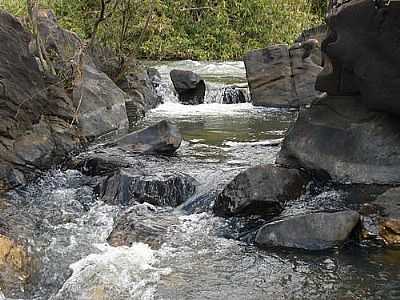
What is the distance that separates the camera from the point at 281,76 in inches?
521

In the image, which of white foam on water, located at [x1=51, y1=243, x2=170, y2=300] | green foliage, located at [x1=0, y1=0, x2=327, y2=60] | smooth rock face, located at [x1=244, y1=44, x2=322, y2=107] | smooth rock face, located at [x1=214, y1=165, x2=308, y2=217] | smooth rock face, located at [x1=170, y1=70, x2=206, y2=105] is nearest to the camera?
white foam on water, located at [x1=51, y1=243, x2=170, y2=300]

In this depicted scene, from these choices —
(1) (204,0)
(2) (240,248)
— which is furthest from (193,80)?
(1) (204,0)

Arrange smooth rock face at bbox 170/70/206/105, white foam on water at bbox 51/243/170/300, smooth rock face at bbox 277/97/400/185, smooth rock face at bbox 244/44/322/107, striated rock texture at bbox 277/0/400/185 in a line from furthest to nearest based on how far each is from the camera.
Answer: smooth rock face at bbox 170/70/206/105
smooth rock face at bbox 244/44/322/107
smooth rock face at bbox 277/97/400/185
striated rock texture at bbox 277/0/400/185
white foam on water at bbox 51/243/170/300

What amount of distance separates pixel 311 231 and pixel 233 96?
335 inches

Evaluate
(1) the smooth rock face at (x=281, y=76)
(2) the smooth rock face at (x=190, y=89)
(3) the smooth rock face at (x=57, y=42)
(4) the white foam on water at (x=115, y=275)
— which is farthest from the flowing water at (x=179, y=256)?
(2) the smooth rock face at (x=190, y=89)

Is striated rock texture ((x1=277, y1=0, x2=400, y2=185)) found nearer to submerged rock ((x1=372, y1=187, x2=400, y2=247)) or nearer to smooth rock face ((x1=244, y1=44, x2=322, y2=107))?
submerged rock ((x1=372, y1=187, x2=400, y2=247))

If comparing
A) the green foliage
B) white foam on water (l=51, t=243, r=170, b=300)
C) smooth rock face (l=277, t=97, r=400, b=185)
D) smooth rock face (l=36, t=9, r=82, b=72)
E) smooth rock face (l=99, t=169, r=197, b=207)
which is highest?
smooth rock face (l=36, t=9, r=82, b=72)

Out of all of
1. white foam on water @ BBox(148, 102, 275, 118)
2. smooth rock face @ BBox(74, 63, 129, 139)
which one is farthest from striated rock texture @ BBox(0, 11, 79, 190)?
white foam on water @ BBox(148, 102, 275, 118)

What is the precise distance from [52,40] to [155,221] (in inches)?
198

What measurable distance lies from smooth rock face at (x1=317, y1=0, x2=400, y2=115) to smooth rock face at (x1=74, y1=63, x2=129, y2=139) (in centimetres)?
405

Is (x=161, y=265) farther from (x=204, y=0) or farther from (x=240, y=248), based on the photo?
(x=204, y=0)

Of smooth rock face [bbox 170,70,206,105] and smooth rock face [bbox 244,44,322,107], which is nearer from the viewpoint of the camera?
smooth rock face [bbox 244,44,322,107]

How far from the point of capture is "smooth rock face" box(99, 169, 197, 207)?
7.20 m

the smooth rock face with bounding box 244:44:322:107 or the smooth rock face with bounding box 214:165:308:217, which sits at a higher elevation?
the smooth rock face with bounding box 214:165:308:217
